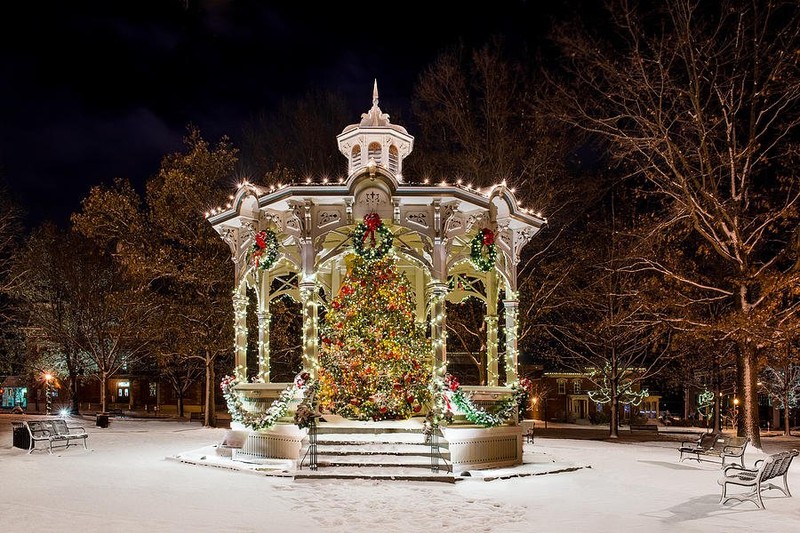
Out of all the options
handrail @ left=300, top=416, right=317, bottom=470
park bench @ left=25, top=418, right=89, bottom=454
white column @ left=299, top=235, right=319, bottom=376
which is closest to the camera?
handrail @ left=300, top=416, right=317, bottom=470

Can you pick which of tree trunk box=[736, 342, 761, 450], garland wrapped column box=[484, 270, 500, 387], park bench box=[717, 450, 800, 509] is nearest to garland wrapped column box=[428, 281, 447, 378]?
garland wrapped column box=[484, 270, 500, 387]

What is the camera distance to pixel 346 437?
1373cm

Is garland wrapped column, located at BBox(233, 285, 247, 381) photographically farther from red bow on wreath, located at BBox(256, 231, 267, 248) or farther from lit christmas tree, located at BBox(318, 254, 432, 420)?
lit christmas tree, located at BBox(318, 254, 432, 420)

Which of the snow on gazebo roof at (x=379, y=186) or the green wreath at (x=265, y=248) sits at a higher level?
the snow on gazebo roof at (x=379, y=186)

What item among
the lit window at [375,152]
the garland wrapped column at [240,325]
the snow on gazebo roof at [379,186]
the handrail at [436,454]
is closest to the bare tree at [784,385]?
the snow on gazebo roof at [379,186]

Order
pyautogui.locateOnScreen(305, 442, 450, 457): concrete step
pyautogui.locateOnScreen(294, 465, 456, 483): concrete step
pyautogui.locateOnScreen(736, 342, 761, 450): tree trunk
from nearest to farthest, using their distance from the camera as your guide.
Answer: pyautogui.locateOnScreen(294, 465, 456, 483): concrete step < pyautogui.locateOnScreen(305, 442, 450, 457): concrete step < pyautogui.locateOnScreen(736, 342, 761, 450): tree trunk

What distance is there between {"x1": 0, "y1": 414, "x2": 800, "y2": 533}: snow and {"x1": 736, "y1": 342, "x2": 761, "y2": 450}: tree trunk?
14.0 ft

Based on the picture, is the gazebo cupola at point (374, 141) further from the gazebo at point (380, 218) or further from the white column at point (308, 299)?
the white column at point (308, 299)

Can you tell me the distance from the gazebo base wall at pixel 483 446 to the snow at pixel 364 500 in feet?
1.52

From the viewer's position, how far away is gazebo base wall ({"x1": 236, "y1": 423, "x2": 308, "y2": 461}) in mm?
14109

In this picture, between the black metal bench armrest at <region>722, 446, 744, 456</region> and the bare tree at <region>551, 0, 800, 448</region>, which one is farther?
the bare tree at <region>551, 0, 800, 448</region>

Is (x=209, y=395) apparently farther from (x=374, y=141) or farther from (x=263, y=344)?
(x=374, y=141)

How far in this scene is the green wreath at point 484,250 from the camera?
1534cm

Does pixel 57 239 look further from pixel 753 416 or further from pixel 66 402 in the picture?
pixel 753 416
